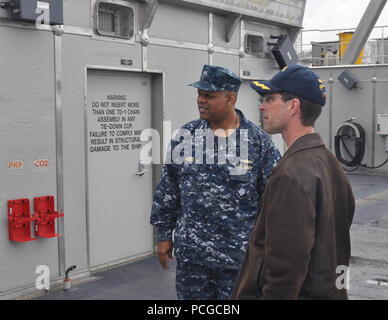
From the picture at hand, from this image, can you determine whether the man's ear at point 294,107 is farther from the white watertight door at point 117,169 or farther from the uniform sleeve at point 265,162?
the white watertight door at point 117,169

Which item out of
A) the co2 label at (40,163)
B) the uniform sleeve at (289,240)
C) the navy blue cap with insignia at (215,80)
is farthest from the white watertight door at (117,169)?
the uniform sleeve at (289,240)

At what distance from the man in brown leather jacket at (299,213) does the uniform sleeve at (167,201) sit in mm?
1489

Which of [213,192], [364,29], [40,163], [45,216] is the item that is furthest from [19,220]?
[364,29]

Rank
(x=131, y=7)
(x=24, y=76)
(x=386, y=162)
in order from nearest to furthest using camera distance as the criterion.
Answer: (x=24, y=76)
(x=131, y=7)
(x=386, y=162)

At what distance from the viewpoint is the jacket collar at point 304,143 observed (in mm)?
2369

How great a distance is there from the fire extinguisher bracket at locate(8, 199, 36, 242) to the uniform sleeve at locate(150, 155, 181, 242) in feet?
6.76

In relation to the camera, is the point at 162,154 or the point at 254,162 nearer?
the point at 254,162

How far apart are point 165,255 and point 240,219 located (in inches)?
24.3

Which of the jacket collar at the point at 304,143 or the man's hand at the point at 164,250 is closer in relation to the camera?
the jacket collar at the point at 304,143

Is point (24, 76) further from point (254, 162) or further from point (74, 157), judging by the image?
point (254, 162)

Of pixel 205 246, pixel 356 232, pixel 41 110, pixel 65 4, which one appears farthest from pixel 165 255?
pixel 356 232

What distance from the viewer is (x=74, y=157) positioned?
243 inches

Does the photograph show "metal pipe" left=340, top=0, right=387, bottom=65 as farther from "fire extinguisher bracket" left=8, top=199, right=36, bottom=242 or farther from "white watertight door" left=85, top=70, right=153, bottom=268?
"fire extinguisher bracket" left=8, top=199, right=36, bottom=242

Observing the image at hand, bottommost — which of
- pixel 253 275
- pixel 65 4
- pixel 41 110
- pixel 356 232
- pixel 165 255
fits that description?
pixel 356 232
